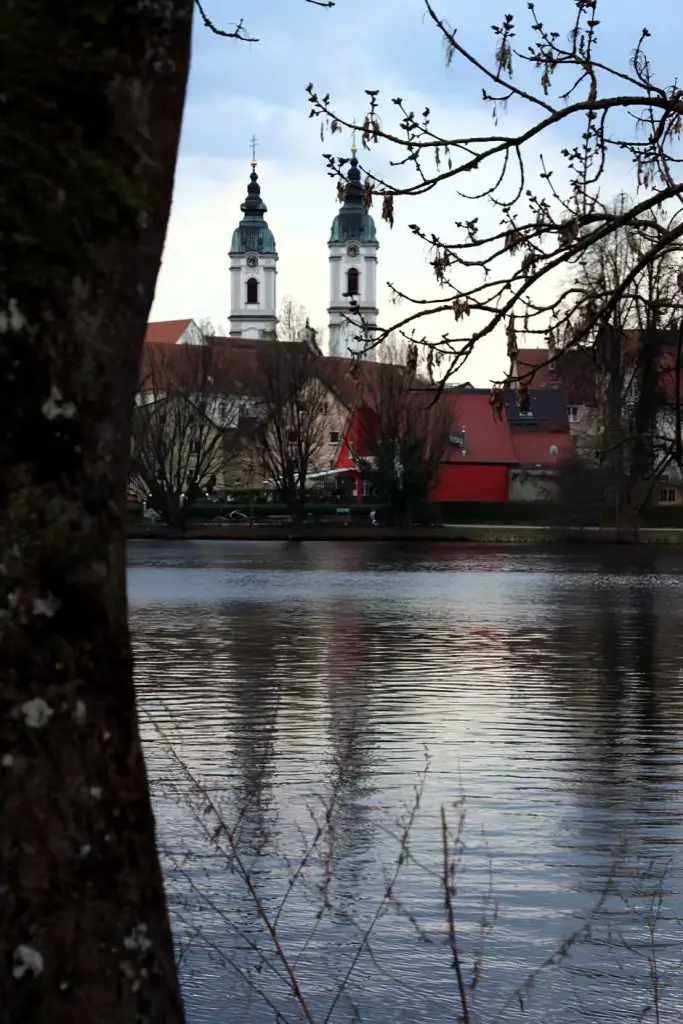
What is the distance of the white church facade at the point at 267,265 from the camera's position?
6826 inches

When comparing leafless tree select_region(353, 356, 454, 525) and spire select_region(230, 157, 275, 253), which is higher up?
spire select_region(230, 157, 275, 253)

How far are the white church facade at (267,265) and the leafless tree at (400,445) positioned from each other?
84327 mm

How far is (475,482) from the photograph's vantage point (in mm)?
109312

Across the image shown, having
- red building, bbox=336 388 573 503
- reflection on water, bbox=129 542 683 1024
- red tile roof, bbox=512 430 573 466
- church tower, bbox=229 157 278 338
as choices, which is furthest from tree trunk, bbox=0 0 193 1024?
church tower, bbox=229 157 278 338

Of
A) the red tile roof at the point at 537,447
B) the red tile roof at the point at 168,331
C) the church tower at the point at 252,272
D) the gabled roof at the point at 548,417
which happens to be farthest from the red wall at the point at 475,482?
the church tower at the point at 252,272

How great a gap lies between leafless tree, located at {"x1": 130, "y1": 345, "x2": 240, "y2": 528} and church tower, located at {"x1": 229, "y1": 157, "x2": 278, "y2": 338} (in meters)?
90.2

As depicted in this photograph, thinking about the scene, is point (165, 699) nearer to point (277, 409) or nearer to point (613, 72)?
point (613, 72)

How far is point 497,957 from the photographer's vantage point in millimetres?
7258

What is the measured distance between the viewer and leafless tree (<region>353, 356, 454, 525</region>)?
80.9 meters

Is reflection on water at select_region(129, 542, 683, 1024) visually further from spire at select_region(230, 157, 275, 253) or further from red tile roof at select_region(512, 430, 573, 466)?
spire at select_region(230, 157, 275, 253)

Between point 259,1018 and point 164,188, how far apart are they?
3.85m

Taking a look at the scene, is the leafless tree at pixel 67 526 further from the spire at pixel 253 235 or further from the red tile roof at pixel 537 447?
the spire at pixel 253 235

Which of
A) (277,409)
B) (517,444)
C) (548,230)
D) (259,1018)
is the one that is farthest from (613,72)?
(517,444)

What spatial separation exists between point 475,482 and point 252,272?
7490 cm
